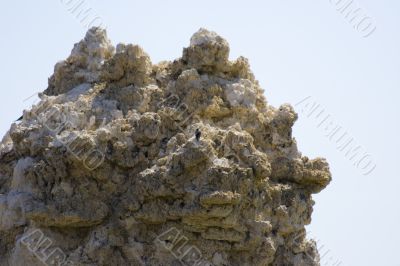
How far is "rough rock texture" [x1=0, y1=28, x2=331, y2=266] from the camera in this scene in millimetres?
10844

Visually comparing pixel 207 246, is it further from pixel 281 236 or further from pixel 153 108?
pixel 153 108

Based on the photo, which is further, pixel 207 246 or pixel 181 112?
pixel 181 112

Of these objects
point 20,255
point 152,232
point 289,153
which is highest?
point 289,153

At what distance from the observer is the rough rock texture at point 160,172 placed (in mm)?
10844

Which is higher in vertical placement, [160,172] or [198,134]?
[198,134]

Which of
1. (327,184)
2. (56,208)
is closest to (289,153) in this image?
(327,184)

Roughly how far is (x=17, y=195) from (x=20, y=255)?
74 cm

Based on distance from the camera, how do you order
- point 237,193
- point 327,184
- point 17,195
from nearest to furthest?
point 237,193 < point 17,195 < point 327,184

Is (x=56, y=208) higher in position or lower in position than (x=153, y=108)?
lower

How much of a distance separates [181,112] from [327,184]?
2173 millimetres

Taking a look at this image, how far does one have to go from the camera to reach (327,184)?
1215 centimetres

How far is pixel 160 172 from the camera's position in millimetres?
10883

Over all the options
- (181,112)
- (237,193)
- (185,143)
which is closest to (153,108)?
(181,112)

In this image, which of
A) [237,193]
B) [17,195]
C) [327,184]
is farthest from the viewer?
[327,184]
